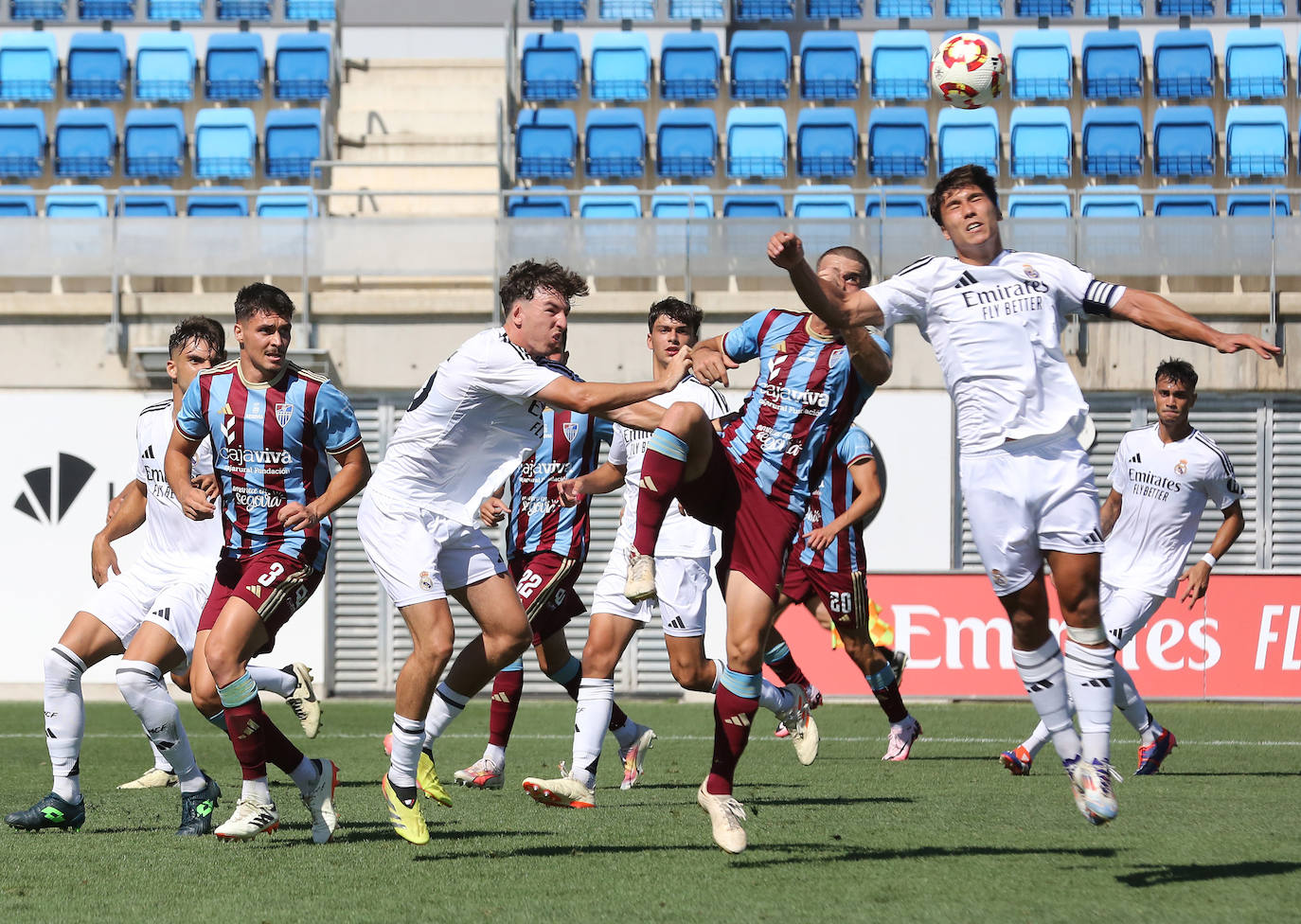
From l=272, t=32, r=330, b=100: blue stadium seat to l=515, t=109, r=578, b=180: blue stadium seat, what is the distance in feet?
9.15

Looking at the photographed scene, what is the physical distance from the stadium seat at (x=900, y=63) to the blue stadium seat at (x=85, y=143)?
9.95 metres

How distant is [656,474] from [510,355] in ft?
2.47

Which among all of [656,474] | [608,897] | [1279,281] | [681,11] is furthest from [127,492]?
[681,11]

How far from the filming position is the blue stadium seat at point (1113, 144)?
19484 millimetres

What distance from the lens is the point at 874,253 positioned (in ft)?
51.0

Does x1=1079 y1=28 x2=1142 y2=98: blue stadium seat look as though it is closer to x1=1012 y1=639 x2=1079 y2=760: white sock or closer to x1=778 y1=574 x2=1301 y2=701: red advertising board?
x1=778 y1=574 x2=1301 y2=701: red advertising board

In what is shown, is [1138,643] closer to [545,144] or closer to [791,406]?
[791,406]

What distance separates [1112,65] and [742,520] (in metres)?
16.6

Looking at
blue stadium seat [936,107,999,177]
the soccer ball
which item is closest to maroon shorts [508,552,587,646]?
the soccer ball

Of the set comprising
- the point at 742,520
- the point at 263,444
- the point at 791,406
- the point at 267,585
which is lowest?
the point at 267,585

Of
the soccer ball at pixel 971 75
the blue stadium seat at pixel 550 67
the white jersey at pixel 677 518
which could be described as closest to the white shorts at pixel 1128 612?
the white jersey at pixel 677 518

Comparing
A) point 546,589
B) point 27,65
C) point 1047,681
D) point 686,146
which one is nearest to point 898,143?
point 686,146

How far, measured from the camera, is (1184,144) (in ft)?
63.8

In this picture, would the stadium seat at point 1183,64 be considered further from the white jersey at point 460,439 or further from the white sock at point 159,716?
the white sock at point 159,716
